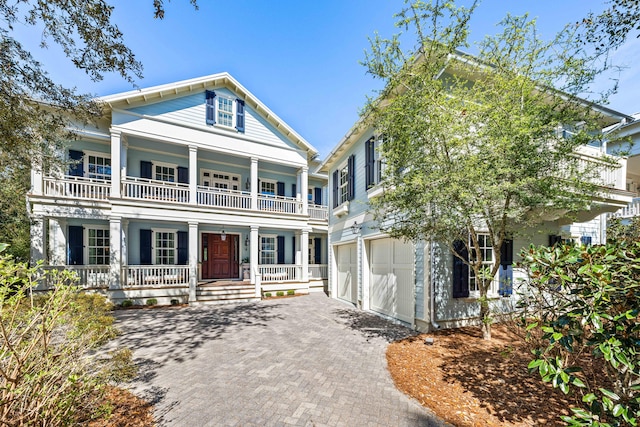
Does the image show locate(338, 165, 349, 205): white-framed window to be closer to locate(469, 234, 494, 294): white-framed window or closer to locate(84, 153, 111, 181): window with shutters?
locate(469, 234, 494, 294): white-framed window

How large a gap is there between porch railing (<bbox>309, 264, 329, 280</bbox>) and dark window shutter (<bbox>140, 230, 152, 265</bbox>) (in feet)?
25.5

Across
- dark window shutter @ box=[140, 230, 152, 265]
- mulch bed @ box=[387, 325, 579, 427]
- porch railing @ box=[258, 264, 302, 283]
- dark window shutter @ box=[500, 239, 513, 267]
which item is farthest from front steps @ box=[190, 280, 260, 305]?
dark window shutter @ box=[500, 239, 513, 267]

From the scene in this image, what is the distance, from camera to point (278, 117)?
13.3 m

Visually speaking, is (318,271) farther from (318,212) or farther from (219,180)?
(219,180)

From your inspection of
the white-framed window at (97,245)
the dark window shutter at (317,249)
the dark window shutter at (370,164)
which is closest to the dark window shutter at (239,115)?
the dark window shutter at (370,164)

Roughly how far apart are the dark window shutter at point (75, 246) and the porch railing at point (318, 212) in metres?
10.4

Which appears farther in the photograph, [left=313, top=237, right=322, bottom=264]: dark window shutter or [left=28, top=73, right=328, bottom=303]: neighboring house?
[left=313, top=237, right=322, bottom=264]: dark window shutter

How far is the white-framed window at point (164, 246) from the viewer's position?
11695 millimetres

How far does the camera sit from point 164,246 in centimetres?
1193

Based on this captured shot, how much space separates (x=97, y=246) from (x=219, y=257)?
195 inches

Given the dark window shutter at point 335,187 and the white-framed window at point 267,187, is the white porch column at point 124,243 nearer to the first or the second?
the white-framed window at point 267,187

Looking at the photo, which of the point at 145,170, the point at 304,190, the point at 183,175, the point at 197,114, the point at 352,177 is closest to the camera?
the point at 352,177

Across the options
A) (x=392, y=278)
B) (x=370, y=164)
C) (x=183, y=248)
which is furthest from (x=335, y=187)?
(x=183, y=248)

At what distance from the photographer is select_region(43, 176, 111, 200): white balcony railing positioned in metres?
9.59
